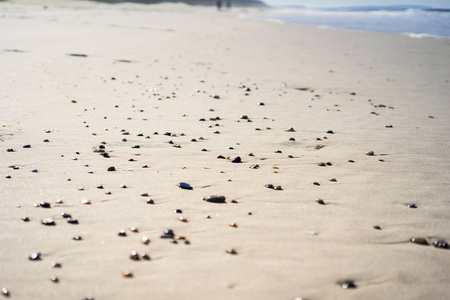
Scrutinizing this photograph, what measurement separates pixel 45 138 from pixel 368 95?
6777mm

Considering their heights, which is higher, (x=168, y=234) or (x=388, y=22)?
(x=388, y=22)

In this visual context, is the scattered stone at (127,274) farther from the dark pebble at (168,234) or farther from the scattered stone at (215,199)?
the scattered stone at (215,199)

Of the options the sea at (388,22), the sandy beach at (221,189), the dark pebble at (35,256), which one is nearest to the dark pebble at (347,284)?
the sandy beach at (221,189)

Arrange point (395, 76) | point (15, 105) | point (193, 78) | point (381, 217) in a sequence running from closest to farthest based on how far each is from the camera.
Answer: point (381, 217)
point (15, 105)
point (193, 78)
point (395, 76)

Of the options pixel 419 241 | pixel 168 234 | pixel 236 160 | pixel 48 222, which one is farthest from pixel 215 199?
pixel 419 241

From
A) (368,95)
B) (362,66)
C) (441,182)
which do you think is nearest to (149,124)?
(441,182)

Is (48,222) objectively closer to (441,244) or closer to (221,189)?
(221,189)

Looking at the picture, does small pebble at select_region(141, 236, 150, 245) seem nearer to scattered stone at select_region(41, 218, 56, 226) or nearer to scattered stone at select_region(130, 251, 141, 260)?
scattered stone at select_region(130, 251, 141, 260)

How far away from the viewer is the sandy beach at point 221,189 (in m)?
2.83

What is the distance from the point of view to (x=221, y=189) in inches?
168

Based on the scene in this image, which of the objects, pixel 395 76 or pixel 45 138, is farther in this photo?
pixel 395 76

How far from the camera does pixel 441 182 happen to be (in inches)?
182

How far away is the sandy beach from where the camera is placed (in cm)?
283

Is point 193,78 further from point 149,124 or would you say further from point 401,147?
point 401,147
